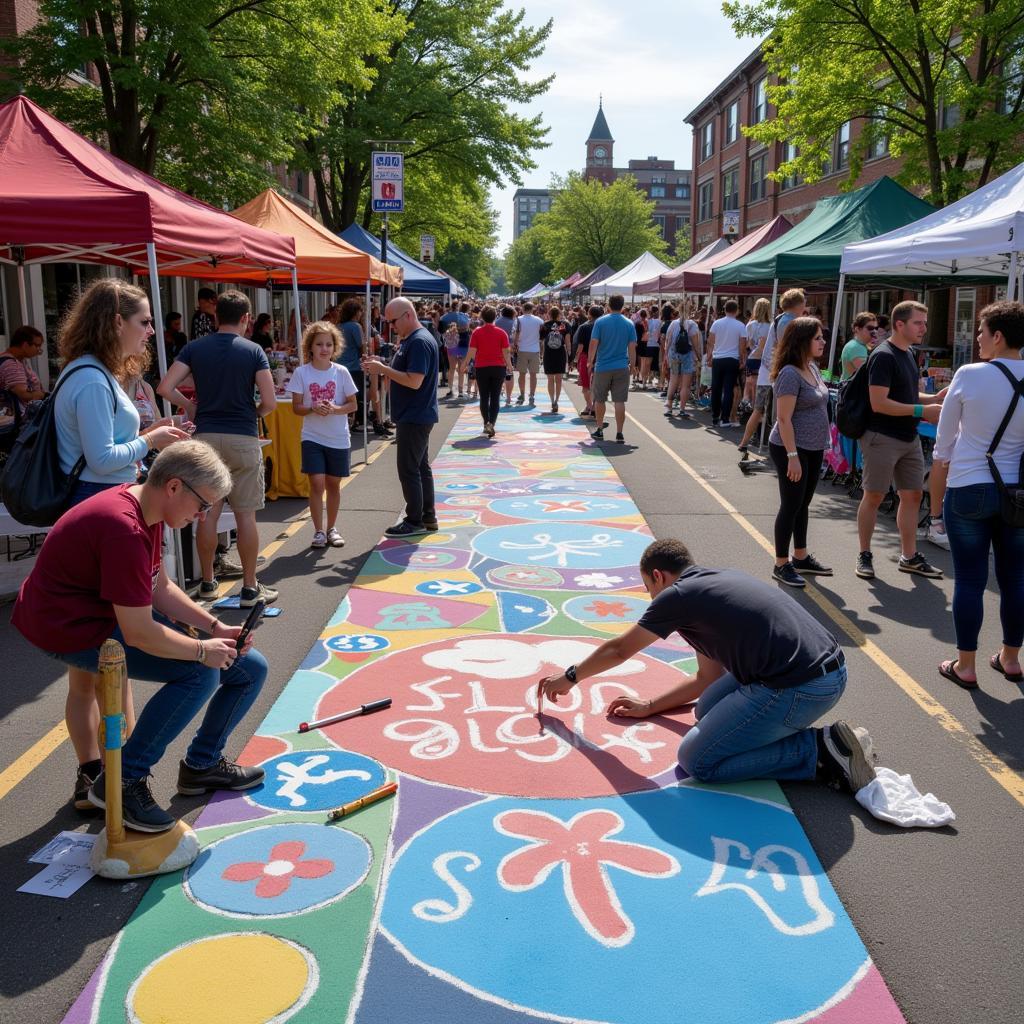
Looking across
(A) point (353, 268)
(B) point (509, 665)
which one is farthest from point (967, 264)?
(B) point (509, 665)

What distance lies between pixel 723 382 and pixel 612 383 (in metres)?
3.03

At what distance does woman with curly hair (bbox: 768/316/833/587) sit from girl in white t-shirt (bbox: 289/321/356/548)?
3436 mm

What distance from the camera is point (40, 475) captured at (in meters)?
4.41

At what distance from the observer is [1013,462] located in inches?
208

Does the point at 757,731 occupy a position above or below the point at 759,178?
below

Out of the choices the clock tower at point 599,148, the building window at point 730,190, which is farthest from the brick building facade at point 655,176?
the building window at point 730,190

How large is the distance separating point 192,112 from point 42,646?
13.4 metres

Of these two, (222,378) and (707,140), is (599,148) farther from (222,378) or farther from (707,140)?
(222,378)

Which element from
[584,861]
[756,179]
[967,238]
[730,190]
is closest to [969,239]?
[967,238]

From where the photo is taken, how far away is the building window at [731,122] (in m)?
47.4

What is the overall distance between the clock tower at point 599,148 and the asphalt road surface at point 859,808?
142655 mm

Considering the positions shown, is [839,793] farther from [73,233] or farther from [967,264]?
[967,264]

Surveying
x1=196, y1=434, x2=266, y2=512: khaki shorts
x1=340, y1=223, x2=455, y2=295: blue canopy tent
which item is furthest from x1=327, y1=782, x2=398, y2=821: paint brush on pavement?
x1=340, y1=223, x2=455, y2=295: blue canopy tent

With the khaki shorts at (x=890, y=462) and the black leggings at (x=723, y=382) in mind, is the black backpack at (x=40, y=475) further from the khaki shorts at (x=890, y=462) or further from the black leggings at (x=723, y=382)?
the black leggings at (x=723, y=382)
